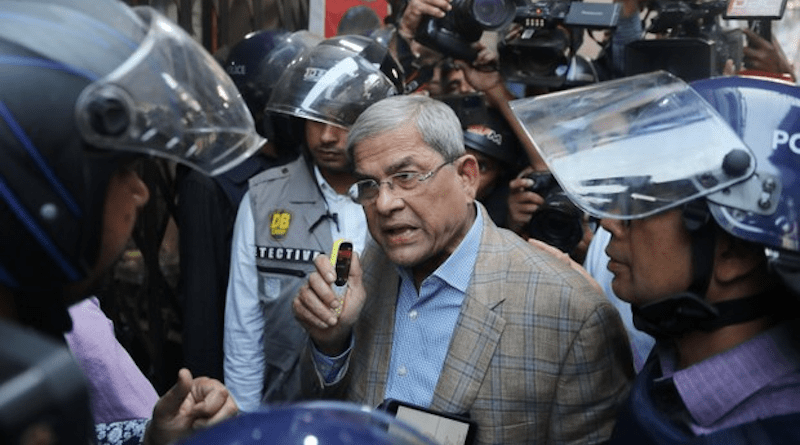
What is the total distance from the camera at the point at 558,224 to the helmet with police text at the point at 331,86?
2.44ft

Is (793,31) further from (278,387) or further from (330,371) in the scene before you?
(330,371)

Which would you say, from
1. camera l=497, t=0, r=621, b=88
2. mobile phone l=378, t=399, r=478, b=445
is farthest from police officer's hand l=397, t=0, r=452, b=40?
mobile phone l=378, t=399, r=478, b=445

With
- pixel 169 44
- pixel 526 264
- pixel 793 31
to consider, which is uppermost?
pixel 169 44

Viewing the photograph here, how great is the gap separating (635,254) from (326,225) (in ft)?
5.67

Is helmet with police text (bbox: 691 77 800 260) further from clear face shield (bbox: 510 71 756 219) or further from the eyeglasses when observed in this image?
the eyeglasses

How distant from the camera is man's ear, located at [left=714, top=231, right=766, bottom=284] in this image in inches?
78.6

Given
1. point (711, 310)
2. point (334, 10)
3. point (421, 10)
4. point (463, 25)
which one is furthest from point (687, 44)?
point (334, 10)

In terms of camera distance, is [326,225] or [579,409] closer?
[579,409]

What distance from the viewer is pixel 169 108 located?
5.12 ft

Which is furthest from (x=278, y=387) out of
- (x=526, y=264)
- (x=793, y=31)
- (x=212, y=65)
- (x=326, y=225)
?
(x=793, y=31)

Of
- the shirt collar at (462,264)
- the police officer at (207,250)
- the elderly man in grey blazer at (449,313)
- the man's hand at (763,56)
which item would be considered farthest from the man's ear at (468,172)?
the man's hand at (763,56)

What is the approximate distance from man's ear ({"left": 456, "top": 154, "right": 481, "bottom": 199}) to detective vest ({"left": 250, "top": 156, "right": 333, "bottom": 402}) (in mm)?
834

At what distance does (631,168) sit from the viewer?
81.2 inches

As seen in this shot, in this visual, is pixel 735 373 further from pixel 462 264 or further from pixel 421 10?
pixel 421 10
